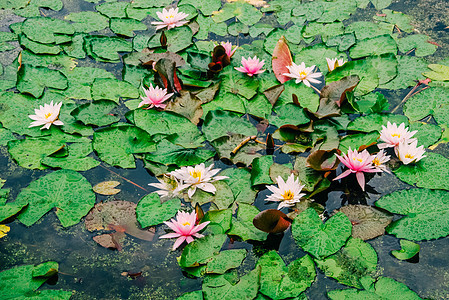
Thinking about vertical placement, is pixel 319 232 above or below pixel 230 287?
above

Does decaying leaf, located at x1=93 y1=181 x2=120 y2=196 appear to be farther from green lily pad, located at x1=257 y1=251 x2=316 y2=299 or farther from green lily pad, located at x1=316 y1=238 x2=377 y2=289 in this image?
green lily pad, located at x1=316 y1=238 x2=377 y2=289

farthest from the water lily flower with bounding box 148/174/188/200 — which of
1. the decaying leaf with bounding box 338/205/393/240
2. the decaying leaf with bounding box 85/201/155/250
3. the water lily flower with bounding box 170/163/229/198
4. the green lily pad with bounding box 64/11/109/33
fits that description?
the green lily pad with bounding box 64/11/109/33

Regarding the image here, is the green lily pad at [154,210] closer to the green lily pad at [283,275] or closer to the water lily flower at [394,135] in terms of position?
the green lily pad at [283,275]

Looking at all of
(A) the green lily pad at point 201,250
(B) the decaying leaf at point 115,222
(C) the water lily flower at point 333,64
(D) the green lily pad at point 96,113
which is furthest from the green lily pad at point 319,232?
(D) the green lily pad at point 96,113

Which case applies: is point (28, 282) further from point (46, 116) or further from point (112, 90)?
point (112, 90)

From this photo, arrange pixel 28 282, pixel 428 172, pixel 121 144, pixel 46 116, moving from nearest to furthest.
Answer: pixel 28 282
pixel 428 172
pixel 121 144
pixel 46 116

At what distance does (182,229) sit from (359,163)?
115cm

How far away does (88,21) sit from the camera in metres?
4.02

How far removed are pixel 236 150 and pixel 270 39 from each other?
4.65 ft

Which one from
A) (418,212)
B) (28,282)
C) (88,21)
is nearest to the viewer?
(28,282)

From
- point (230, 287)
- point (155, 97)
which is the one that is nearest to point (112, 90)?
point (155, 97)

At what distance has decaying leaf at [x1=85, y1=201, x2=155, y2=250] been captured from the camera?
7.84 feet

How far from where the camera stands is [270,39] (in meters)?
→ 3.71

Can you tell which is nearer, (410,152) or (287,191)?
(287,191)
